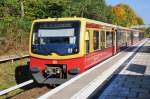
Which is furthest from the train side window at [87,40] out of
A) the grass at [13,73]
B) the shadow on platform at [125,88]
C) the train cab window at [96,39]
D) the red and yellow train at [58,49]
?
the grass at [13,73]

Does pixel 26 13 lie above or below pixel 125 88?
above

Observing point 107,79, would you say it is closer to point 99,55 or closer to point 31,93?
point 31,93

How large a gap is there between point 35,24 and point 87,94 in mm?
6384

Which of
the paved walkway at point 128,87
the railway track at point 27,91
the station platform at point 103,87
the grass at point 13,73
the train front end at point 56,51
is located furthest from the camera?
the grass at point 13,73

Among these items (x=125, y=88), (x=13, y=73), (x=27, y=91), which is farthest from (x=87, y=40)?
(x=13, y=73)

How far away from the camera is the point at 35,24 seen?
1688 cm

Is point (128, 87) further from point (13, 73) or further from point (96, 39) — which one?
point (13, 73)

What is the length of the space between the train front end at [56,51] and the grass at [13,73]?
3.27 metres

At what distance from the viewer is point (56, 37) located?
1648 cm

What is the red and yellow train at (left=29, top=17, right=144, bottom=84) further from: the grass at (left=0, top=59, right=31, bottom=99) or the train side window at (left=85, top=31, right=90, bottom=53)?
the grass at (left=0, top=59, right=31, bottom=99)

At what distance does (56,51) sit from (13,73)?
6.39m

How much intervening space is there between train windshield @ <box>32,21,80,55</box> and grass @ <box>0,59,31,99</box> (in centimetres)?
352

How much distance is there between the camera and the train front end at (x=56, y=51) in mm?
15992

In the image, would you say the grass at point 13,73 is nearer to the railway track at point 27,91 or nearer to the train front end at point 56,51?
the railway track at point 27,91
